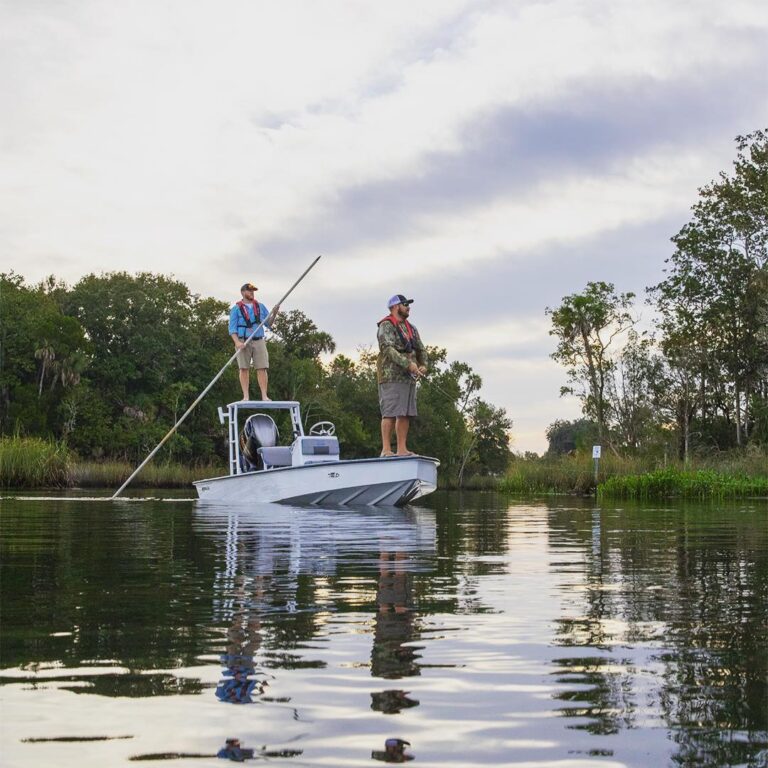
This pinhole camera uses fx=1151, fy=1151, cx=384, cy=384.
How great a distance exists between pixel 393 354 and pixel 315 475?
2188mm

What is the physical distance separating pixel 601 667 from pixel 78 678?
148 centimetres

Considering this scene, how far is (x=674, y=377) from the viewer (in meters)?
52.5

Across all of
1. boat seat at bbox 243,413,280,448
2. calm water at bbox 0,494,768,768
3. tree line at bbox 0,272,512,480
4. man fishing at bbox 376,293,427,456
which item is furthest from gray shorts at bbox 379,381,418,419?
tree line at bbox 0,272,512,480

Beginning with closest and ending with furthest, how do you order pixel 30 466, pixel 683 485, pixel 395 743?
pixel 395 743 → pixel 683 485 → pixel 30 466

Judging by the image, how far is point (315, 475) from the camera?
17281mm

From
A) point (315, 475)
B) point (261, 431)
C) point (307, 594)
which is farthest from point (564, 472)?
point (307, 594)

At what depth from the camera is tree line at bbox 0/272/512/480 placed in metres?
66.1

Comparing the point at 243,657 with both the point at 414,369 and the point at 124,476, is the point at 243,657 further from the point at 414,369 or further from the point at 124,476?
the point at 124,476

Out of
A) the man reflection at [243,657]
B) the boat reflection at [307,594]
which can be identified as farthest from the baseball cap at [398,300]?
the man reflection at [243,657]

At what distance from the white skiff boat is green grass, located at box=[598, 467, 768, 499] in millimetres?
11942

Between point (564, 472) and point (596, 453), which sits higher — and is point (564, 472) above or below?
below

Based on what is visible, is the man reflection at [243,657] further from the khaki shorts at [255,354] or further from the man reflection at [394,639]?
the khaki shorts at [255,354]

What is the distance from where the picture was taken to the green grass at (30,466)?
105ft

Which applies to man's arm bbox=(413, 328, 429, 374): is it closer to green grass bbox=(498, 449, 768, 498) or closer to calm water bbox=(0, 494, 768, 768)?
calm water bbox=(0, 494, 768, 768)
